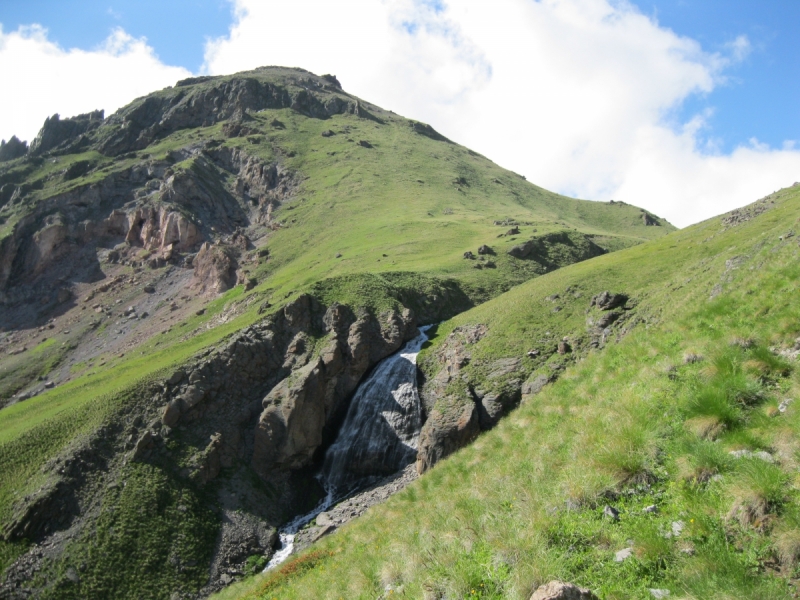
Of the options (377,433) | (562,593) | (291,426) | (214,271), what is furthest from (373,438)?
(214,271)

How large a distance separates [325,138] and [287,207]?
2160 inches

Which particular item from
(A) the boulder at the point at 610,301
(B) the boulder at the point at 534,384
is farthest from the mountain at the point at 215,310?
(A) the boulder at the point at 610,301

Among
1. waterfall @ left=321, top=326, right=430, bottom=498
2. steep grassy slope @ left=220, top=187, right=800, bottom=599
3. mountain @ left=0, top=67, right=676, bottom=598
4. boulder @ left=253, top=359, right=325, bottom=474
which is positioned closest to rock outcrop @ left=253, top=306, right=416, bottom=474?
boulder @ left=253, top=359, right=325, bottom=474

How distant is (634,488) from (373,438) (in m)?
38.1

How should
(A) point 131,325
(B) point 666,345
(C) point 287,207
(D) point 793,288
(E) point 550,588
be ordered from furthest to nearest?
1. (C) point 287,207
2. (A) point 131,325
3. (B) point 666,345
4. (D) point 793,288
5. (E) point 550,588

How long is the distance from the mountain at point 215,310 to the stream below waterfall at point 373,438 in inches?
64.8

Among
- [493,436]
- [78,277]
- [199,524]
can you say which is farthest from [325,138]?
[493,436]

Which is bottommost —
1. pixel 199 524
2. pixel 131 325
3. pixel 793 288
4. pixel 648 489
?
pixel 199 524

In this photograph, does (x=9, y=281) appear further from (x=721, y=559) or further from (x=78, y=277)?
(x=721, y=559)

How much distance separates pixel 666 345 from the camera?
16.2 meters

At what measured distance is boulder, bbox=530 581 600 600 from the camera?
276 inches

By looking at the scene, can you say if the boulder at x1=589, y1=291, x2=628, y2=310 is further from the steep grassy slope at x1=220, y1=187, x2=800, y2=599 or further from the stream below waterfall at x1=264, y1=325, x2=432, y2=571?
the steep grassy slope at x1=220, y1=187, x2=800, y2=599

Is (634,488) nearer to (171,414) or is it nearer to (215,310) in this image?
(171,414)

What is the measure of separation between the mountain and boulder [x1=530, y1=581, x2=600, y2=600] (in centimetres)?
1270
